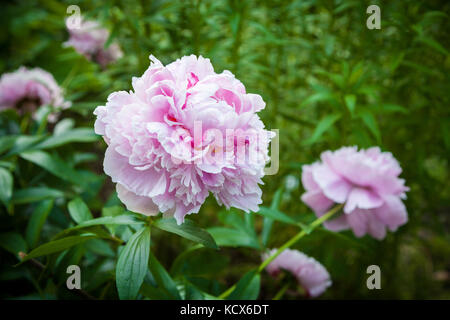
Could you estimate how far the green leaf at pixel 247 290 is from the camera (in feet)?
2.72

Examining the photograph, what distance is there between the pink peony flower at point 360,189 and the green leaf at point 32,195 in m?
0.63

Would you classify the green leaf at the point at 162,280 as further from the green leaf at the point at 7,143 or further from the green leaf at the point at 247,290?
the green leaf at the point at 7,143

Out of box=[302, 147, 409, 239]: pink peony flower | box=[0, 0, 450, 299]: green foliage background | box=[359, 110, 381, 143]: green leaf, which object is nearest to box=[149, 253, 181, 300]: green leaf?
box=[0, 0, 450, 299]: green foliage background

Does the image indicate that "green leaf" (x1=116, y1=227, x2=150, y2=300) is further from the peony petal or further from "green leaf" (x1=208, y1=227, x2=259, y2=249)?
"green leaf" (x1=208, y1=227, x2=259, y2=249)

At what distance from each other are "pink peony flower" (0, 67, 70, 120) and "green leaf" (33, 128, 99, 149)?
0.39 ft

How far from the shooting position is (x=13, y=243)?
2.92 feet

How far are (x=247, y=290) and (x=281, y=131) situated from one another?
646 mm

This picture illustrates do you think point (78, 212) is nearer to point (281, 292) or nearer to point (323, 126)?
point (281, 292)

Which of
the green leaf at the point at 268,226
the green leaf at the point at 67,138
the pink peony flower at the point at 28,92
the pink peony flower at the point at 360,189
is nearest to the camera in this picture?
the pink peony flower at the point at 360,189

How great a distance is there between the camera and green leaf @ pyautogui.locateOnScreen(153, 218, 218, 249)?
0.63 meters

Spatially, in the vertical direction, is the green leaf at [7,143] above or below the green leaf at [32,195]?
above

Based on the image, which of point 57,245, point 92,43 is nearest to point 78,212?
point 57,245

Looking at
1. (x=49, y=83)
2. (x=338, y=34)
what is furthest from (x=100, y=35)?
(x=338, y=34)

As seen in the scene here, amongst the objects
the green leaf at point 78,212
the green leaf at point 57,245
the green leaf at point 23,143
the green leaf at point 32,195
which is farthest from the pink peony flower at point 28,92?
the green leaf at point 57,245
